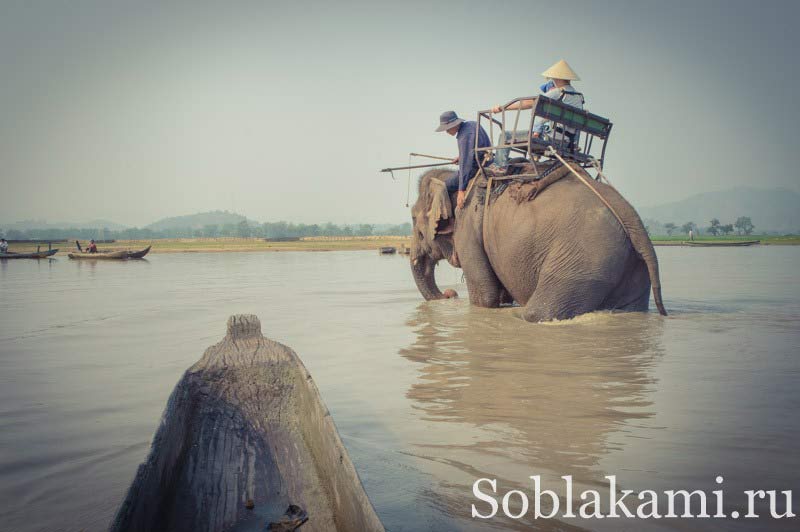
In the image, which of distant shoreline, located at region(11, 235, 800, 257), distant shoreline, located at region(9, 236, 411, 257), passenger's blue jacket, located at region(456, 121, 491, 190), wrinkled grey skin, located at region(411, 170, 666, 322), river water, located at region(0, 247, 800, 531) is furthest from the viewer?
distant shoreline, located at region(11, 235, 800, 257)

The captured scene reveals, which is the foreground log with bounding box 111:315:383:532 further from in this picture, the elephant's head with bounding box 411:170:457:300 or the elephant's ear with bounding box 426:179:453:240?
the elephant's head with bounding box 411:170:457:300

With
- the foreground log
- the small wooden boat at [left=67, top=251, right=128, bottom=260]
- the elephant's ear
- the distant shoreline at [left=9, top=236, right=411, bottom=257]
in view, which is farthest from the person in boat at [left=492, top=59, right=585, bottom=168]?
the small wooden boat at [left=67, top=251, right=128, bottom=260]

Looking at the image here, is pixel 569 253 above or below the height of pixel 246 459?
above

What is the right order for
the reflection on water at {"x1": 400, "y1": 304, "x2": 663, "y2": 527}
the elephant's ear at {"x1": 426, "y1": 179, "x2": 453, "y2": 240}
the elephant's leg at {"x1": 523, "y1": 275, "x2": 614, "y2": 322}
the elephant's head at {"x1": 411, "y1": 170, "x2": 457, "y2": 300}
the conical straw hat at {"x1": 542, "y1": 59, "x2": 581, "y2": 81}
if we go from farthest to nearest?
the elephant's head at {"x1": 411, "y1": 170, "x2": 457, "y2": 300}, the elephant's ear at {"x1": 426, "y1": 179, "x2": 453, "y2": 240}, the conical straw hat at {"x1": 542, "y1": 59, "x2": 581, "y2": 81}, the elephant's leg at {"x1": 523, "y1": 275, "x2": 614, "y2": 322}, the reflection on water at {"x1": 400, "y1": 304, "x2": 663, "y2": 527}

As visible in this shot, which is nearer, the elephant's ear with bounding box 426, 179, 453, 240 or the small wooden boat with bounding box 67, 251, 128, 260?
the elephant's ear with bounding box 426, 179, 453, 240

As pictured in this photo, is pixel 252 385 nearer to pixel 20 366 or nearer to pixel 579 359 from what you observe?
pixel 579 359

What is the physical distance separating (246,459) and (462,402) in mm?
2173

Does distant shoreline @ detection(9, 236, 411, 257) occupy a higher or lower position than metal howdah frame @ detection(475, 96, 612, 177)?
lower

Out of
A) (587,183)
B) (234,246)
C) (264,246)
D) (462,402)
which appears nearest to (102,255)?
(264,246)

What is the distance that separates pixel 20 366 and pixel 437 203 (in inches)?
247

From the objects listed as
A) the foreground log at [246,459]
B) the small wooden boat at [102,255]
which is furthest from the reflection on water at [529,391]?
the small wooden boat at [102,255]

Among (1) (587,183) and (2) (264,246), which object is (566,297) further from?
(2) (264,246)

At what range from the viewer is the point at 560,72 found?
867cm

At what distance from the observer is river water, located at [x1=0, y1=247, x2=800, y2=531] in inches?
136
